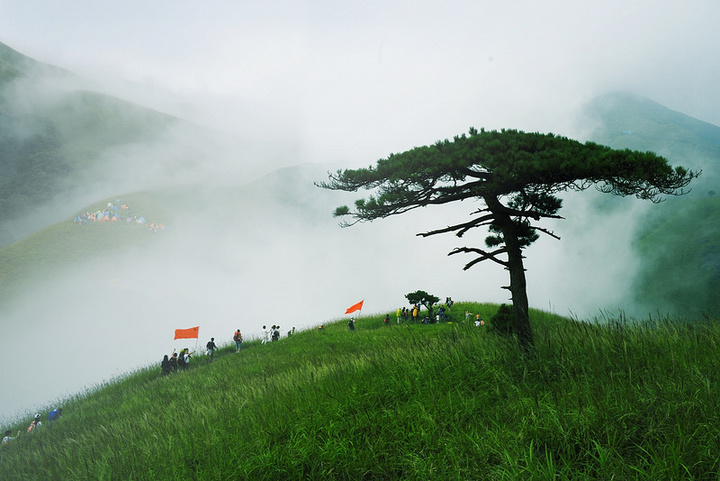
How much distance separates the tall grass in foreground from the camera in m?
2.94

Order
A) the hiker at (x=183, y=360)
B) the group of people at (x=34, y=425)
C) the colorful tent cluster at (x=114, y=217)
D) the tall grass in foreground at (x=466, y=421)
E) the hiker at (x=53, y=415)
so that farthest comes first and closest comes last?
the colorful tent cluster at (x=114, y=217)
the hiker at (x=183, y=360)
the hiker at (x=53, y=415)
the group of people at (x=34, y=425)
the tall grass in foreground at (x=466, y=421)

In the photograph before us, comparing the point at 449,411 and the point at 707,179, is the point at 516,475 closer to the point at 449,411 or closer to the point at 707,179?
the point at 449,411

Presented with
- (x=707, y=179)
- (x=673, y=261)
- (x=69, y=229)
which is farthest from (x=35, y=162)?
(x=707, y=179)

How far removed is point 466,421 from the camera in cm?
404

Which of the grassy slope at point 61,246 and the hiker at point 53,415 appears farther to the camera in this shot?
the grassy slope at point 61,246

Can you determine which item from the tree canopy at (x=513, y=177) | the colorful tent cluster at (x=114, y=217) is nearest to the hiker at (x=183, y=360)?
the tree canopy at (x=513, y=177)

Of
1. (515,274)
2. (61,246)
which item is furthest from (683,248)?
(61,246)

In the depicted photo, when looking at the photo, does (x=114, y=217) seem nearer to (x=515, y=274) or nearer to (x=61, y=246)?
(x=61, y=246)

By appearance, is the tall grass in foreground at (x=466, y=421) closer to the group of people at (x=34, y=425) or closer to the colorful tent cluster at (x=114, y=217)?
the group of people at (x=34, y=425)

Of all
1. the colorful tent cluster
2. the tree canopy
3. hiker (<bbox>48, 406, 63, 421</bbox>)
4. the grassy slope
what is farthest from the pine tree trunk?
the colorful tent cluster

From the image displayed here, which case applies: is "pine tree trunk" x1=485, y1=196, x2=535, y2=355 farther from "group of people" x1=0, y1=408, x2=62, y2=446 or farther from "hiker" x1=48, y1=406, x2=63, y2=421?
"hiker" x1=48, y1=406, x2=63, y2=421

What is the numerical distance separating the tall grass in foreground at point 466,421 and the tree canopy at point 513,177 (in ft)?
4.85

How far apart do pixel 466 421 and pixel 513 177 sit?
17.5 feet

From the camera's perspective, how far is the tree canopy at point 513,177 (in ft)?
22.8
